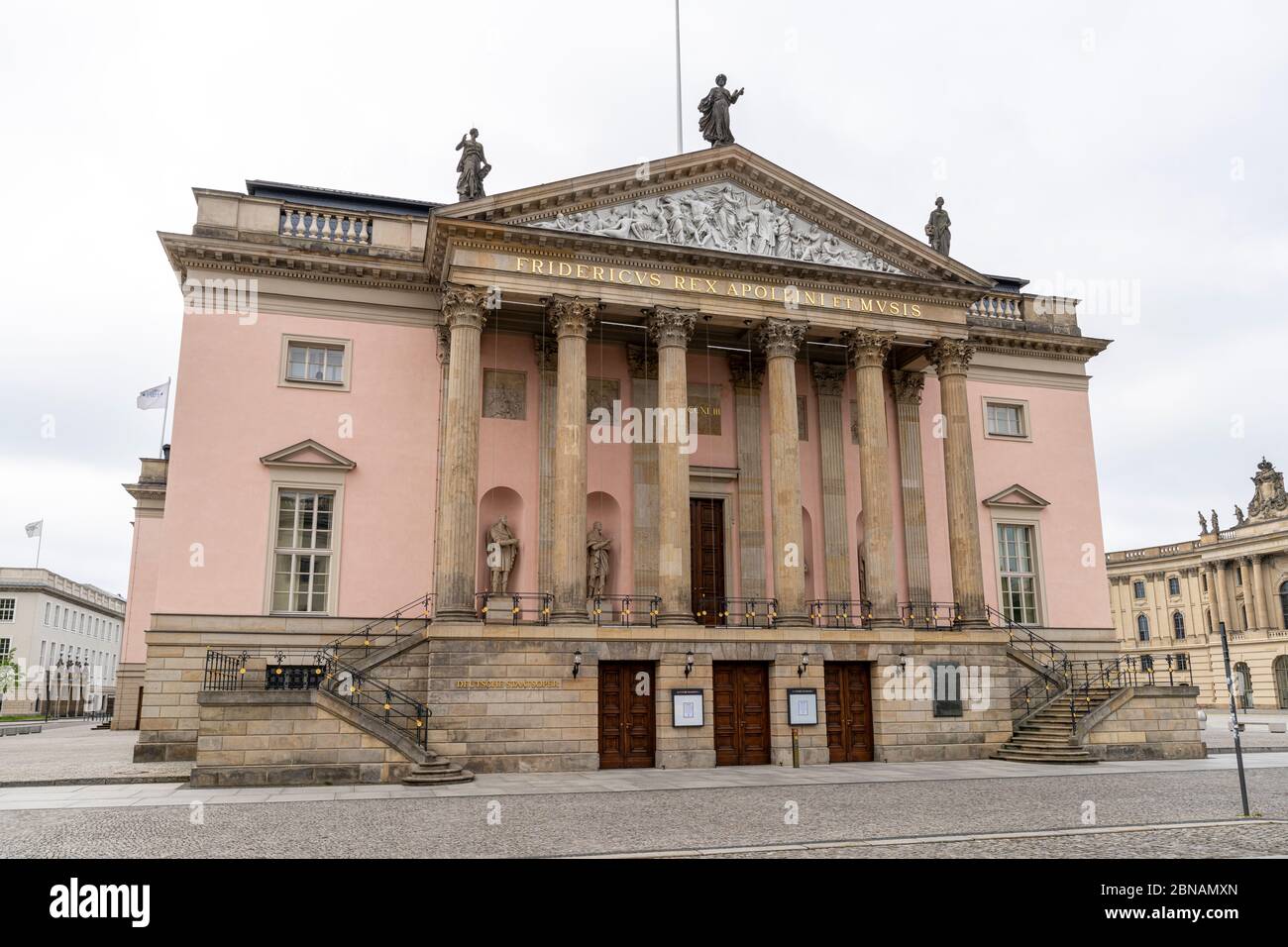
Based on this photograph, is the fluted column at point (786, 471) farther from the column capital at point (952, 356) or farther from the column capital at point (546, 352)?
the column capital at point (546, 352)

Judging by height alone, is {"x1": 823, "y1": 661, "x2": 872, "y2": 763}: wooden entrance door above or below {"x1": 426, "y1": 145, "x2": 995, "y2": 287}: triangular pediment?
below

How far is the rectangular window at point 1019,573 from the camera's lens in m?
33.1

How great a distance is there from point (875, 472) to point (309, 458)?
16.2 metres

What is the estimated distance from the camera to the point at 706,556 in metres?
30.1

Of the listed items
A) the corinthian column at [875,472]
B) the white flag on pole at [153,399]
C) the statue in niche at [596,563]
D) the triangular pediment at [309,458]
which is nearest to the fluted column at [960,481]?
the corinthian column at [875,472]

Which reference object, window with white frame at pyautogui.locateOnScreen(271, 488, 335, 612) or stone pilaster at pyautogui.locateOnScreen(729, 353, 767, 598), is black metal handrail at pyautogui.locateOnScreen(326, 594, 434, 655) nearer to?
window with white frame at pyautogui.locateOnScreen(271, 488, 335, 612)

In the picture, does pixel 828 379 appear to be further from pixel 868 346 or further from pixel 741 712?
pixel 741 712

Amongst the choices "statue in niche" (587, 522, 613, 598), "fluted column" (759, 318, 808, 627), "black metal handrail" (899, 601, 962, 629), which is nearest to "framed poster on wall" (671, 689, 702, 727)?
"fluted column" (759, 318, 808, 627)

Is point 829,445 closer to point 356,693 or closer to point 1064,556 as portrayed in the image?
point 1064,556

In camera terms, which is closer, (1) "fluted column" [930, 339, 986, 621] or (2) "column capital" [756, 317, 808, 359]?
(2) "column capital" [756, 317, 808, 359]

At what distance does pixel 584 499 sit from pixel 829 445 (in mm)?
9887

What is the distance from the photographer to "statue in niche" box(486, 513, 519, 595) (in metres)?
27.7

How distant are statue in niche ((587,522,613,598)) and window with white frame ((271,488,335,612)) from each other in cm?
726
